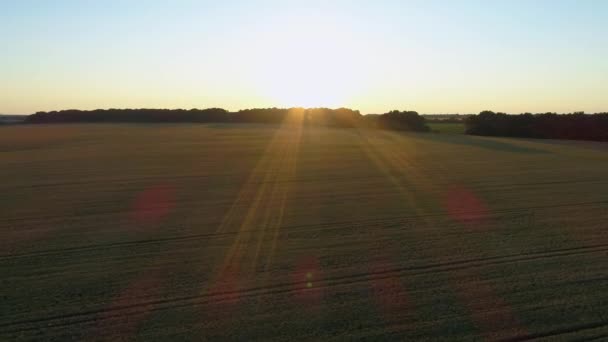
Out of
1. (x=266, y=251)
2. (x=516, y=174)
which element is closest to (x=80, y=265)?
(x=266, y=251)

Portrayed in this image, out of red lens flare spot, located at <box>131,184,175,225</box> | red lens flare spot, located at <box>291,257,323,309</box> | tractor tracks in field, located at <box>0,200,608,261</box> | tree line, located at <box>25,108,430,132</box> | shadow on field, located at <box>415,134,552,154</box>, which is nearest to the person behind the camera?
red lens flare spot, located at <box>291,257,323,309</box>

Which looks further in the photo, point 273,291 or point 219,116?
point 219,116

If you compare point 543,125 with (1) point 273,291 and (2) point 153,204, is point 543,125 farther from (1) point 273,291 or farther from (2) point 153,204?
(1) point 273,291

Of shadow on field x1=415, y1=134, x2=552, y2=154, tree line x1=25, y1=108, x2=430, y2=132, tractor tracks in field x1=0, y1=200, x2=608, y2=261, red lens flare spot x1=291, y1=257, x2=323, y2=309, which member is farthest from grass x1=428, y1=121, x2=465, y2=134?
red lens flare spot x1=291, y1=257, x2=323, y2=309

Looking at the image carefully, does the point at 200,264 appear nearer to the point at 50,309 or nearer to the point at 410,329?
the point at 50,309

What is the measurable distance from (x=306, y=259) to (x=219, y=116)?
84287mm

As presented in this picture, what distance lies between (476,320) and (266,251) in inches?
182

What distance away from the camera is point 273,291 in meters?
8.55

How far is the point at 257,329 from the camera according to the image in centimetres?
714

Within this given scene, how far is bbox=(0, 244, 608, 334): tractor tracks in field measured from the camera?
738cm

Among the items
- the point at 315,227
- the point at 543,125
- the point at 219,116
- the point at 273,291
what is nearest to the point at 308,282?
the point at 273,291

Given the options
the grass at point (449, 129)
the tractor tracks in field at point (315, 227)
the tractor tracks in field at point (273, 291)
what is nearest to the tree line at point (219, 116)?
the grass at point (449, 129)

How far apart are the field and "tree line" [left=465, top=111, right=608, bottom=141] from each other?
44.3m

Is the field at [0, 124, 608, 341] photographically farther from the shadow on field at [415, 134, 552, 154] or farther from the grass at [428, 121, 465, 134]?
the grass at [428, 121, 465, 134]
